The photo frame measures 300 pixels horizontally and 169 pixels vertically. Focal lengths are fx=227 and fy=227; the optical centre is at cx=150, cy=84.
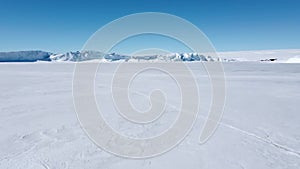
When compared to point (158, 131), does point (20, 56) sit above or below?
below

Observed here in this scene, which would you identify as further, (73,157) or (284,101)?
(284,101)

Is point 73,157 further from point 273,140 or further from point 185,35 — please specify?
point 185,35

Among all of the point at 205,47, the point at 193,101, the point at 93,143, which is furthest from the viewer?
the point at 193,101

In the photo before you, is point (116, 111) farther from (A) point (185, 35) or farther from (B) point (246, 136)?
(B) point (246, 136)

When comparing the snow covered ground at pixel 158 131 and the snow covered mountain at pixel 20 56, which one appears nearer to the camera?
the snow covered ground at pixel 158 131

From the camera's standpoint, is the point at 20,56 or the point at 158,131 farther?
the point at 20,56

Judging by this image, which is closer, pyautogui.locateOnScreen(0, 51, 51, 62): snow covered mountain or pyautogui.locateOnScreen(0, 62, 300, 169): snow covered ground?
pyautogui.locateOnScreen(0, 62, 300, 169): snow covered ground

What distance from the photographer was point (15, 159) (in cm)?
226

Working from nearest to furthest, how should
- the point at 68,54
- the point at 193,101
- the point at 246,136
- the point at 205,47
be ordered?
the point at 246,136 → the point at 205,47 → the point at 193,101 → the point at 68,54

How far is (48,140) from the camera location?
9.12 ft

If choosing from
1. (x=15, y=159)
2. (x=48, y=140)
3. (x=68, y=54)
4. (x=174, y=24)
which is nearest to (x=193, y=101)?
(x=174, y=24)

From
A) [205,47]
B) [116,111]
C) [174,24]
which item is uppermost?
[174,24]

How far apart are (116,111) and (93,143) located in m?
1.55

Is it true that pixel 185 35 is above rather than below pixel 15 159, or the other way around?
above
